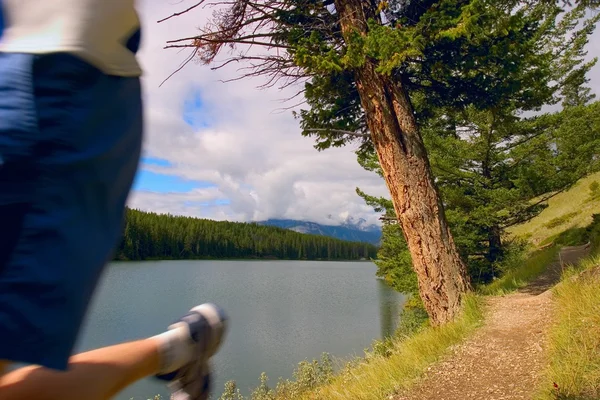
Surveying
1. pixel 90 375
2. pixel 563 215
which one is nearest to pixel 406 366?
pixel 90 375

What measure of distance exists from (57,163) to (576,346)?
140 inches

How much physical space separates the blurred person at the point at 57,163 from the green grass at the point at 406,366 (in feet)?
10.3

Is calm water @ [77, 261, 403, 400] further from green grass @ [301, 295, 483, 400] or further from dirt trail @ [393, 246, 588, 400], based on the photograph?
dirt trail @ [393, 246, 588, 400]

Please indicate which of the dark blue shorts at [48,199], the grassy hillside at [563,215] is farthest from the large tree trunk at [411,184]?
the grassy hillside at [563,215]

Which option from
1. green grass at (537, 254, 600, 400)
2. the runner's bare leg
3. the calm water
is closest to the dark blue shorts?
the runner's bare leg

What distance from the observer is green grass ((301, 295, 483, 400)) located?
3799mm

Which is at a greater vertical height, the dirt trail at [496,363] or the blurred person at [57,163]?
the blurred person at [57,163]

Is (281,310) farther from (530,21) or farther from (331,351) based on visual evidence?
(530,21)

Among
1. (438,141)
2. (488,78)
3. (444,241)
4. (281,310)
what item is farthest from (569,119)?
(281,310)

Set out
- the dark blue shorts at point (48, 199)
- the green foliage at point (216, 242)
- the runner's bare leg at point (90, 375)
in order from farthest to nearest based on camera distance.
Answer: the green foliage at point (216, 242) → the runner's bare leg at point (90, 375) → the dark blue shorts at point (48, 199)

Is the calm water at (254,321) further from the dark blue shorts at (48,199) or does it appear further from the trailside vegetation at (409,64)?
the dark blue shorts at (48,199)

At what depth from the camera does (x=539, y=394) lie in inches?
117

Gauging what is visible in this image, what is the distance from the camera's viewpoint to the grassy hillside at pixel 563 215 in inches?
765

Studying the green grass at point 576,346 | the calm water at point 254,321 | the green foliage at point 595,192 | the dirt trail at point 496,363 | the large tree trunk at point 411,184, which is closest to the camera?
the green grass at point 576,346
